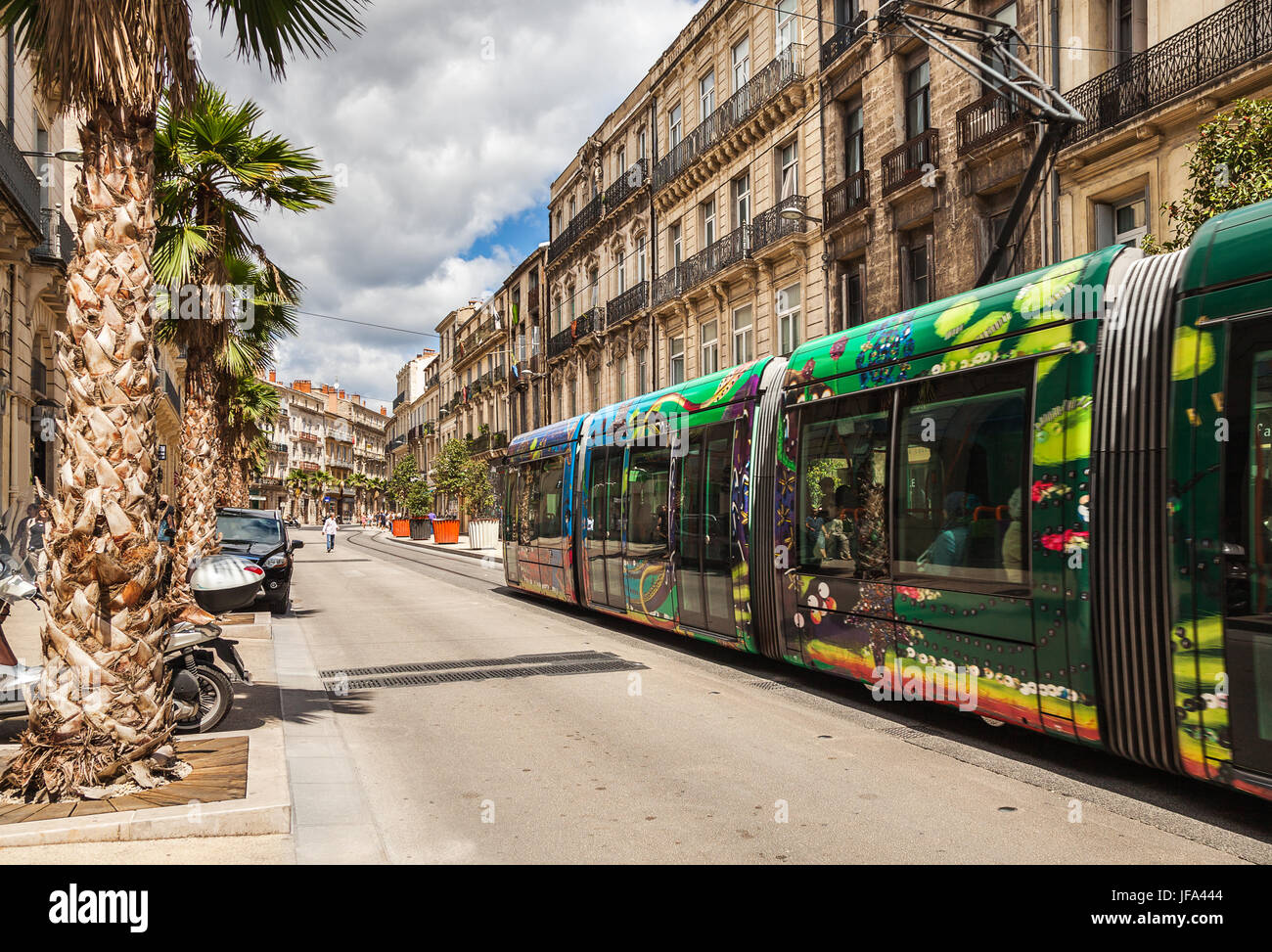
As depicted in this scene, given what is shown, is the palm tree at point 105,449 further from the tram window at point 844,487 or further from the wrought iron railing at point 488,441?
the wrought iron railing at point 488,441

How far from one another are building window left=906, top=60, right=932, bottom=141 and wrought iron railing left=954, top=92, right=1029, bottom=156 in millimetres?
1371

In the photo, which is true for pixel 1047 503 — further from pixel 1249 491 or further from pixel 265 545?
pixel 265 545

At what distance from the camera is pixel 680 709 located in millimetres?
8219

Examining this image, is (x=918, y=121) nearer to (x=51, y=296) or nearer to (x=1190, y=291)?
(x=1190, y=291)

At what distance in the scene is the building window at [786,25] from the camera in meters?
24.4

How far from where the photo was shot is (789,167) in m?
25.0

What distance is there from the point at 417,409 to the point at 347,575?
2538 inches

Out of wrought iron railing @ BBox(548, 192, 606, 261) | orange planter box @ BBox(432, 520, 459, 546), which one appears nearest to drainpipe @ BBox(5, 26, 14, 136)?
wrought iron railing @ BBox(548, 192, 606, 261)

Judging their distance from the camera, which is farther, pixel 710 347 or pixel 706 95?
pixel 706 95

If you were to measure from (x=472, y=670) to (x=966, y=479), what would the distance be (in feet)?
18.8

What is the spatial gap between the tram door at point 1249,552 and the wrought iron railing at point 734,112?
68.9 feet

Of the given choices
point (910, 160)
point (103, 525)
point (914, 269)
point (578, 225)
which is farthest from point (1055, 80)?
point (578, 225)

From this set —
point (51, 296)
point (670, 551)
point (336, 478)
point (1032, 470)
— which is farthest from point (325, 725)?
point (336, 478)

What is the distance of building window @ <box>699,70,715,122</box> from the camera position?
29.0m
